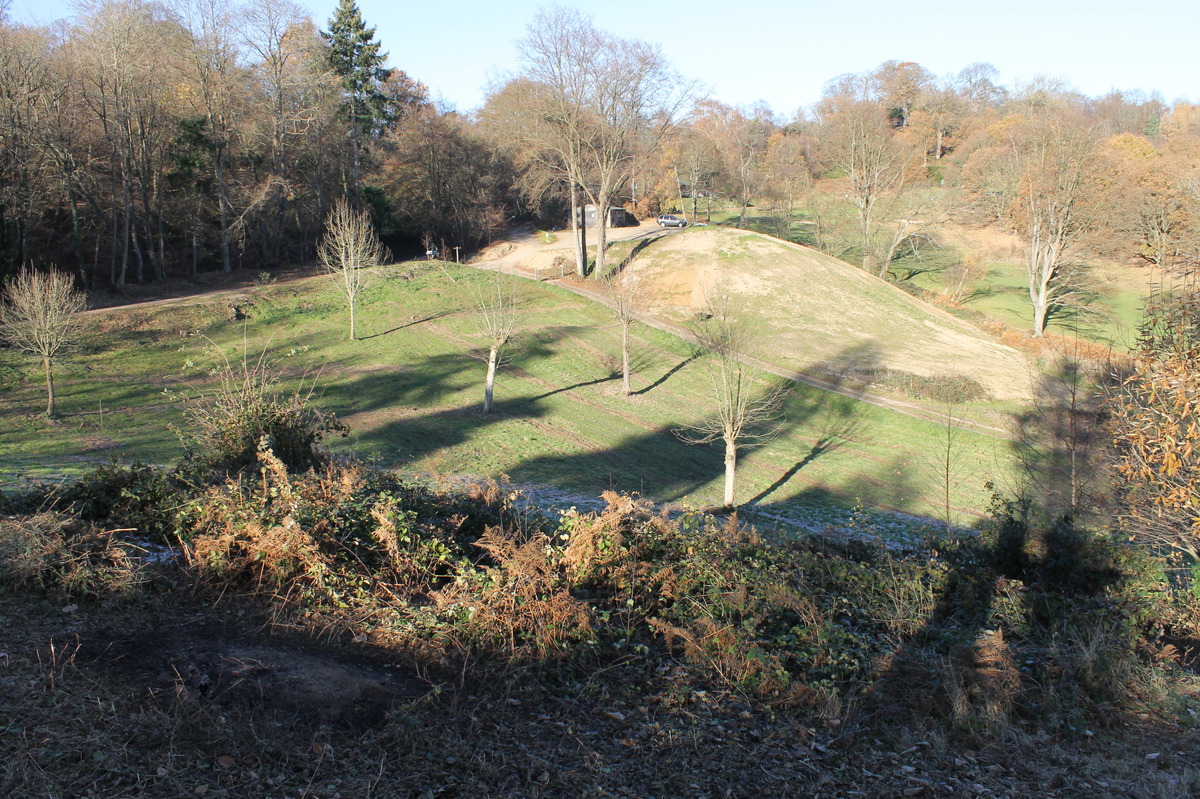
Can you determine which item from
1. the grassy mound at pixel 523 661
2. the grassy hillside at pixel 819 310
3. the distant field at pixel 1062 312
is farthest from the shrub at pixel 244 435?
the distant field at pixel 1062 312

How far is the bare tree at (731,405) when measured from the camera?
2125 centimetres

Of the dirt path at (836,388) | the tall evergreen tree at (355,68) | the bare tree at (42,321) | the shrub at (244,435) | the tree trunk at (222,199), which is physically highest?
the tall evergreen tree at (355,68)

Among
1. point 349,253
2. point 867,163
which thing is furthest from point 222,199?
point 867,163

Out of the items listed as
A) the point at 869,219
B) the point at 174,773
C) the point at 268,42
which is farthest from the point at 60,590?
the point at 869,219

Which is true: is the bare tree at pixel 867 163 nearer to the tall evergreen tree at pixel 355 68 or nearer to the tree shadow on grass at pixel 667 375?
the tree shadow on grass at pixel 667 375

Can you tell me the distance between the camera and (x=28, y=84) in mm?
30453

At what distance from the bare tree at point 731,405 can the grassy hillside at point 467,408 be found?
2.51 ft

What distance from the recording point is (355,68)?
4769 centimetres

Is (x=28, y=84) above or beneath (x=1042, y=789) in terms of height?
above

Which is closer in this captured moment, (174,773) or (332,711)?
(174,773)

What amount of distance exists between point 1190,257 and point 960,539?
5.68m

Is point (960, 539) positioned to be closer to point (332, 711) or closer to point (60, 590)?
point (332, 711)

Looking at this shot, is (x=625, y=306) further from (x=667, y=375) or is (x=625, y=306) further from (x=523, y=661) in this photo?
(x=523, y=661)

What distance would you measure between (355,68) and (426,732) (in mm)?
50694
